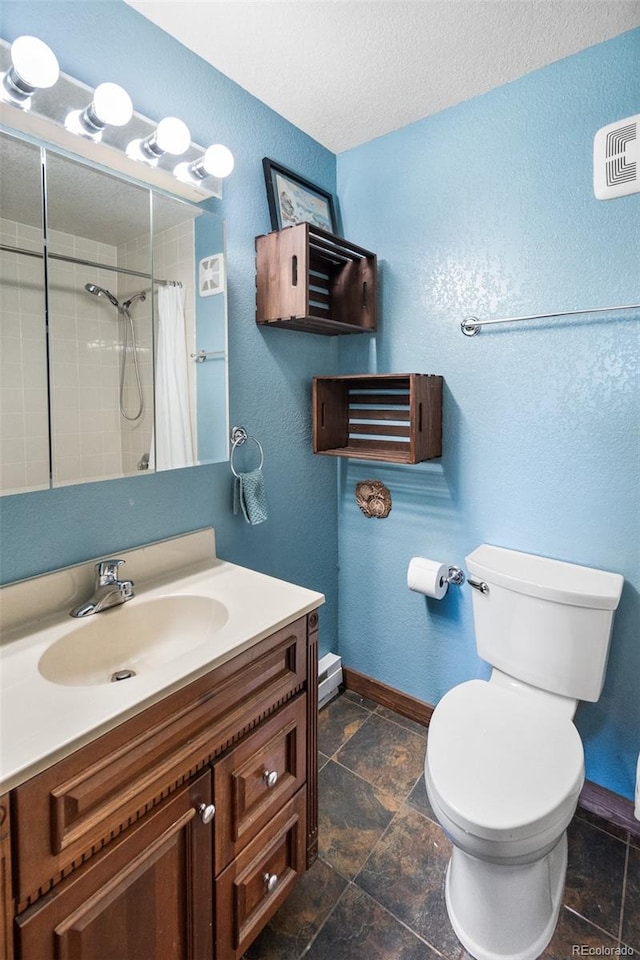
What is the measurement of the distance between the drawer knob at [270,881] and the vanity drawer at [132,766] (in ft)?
1.33

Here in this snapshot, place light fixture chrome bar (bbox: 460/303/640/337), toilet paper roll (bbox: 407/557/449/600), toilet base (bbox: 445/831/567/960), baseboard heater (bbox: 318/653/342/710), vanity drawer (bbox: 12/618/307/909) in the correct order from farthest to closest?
baseboard heater (bbox: 318/653/342/710)
toilet paper roll (bbox: 407/557/449/600)
light fixture chrome bar (bbox: 460/303/640/337)
toilet base (bbox: 445/831/567/960)
vanity drawer (bbox: 12/618/307/909)

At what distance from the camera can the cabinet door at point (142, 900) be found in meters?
0.75

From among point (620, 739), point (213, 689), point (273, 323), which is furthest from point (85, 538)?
point (620, 739)

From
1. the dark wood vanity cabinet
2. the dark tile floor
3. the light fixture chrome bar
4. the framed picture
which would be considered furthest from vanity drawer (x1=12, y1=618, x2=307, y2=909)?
the framed picture

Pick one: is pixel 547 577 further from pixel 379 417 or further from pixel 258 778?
pixel 258 778

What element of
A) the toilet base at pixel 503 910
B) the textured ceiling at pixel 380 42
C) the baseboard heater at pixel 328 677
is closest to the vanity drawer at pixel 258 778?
the toilet base at pixel 503 910

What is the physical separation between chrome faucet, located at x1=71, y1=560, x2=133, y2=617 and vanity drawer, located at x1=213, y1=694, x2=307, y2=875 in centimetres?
46

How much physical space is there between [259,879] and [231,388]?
4.40ft

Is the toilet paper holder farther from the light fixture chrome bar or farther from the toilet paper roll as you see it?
the light fixture chrome bar

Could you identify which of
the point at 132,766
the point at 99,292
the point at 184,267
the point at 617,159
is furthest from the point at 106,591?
the point at 617,159

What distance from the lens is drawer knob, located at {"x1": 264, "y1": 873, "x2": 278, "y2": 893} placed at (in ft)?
3.75

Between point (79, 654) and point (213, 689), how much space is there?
361 mm

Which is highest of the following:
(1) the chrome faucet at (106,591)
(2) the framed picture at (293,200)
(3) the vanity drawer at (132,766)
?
(2) the framed picture at (293,200)

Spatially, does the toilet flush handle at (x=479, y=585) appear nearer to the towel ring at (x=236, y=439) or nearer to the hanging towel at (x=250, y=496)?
the hanging towel at (x=250, y=496)
